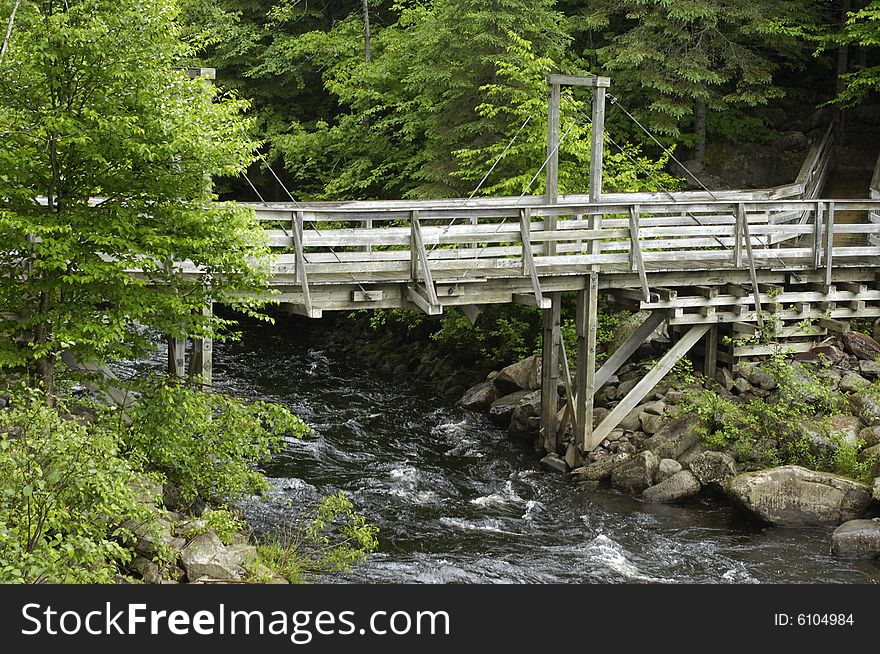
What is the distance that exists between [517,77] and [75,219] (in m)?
11.3

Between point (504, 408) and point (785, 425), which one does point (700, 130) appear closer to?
point (504, 408)

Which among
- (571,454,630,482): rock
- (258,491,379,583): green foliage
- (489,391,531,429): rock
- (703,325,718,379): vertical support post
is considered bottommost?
(258,491,379,583): green foliage

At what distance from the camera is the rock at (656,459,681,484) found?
15125 millimetres

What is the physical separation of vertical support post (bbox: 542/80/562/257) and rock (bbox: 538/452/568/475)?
3.27 meters

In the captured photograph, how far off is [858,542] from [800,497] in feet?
3.96

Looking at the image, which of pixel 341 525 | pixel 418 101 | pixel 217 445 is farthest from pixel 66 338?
pixel 418 101

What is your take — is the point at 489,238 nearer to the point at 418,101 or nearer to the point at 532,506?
the point at 532,506

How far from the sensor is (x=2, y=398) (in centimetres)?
1220

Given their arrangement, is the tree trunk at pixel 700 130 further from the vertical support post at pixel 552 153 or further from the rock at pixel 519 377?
the vertical support post at pixel 552 153

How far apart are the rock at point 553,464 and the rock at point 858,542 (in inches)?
175

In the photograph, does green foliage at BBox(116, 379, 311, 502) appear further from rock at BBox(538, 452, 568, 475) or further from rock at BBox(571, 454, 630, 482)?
rock at BBox(538, 452, 568, 475)

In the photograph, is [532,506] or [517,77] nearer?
[532,506]

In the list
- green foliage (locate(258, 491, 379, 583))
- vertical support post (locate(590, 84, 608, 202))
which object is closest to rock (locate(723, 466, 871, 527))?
vertical support post (locate(590, 84, 608, 202))

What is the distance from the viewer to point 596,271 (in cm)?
1586
